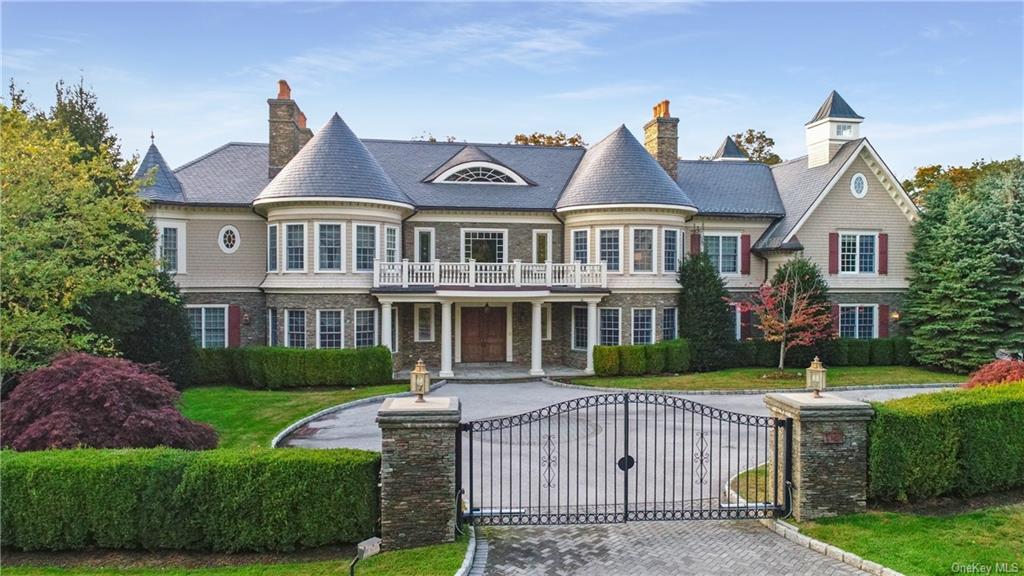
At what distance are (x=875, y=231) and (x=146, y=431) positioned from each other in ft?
89.0

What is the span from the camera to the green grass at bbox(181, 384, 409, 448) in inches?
546

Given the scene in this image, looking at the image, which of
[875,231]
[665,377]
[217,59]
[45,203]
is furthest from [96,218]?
[875,231]

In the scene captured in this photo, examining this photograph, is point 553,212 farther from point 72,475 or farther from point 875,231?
point 72,475

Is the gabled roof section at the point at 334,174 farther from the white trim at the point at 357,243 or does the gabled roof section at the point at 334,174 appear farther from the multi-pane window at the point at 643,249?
the multi-pane window at the point at 643,249

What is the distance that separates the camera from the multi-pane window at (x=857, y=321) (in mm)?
26719

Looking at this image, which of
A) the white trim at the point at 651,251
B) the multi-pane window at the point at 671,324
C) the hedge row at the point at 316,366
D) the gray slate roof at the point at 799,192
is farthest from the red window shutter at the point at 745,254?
the hedge row at the point at 316,366

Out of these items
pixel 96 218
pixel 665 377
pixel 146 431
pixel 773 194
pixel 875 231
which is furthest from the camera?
pixel 773 194

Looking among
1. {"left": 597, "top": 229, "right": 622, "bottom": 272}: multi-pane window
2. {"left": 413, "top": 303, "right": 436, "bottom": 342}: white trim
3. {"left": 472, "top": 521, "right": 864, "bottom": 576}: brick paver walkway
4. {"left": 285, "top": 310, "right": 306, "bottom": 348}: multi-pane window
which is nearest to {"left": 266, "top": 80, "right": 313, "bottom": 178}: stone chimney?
{"left": 285, "top": 310, "right": 306, "bottom": 348}: multi-pane window

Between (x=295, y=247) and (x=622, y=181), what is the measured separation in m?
12.1

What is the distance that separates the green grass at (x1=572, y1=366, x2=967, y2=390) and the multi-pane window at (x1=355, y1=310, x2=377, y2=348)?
7.28 m

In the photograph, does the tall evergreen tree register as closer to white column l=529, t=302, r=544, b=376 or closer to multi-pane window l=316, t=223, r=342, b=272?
white column l=529, t=302, r=544, b=376

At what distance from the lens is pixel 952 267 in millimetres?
24797

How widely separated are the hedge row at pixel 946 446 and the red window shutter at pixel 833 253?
56.5ft

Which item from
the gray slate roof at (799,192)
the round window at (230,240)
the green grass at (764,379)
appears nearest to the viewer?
the green grass at (764,379)
